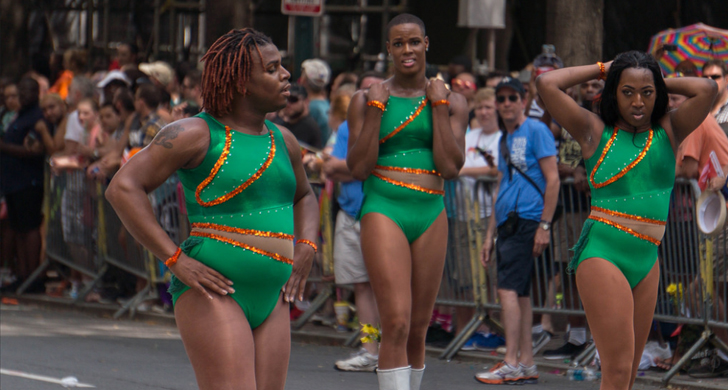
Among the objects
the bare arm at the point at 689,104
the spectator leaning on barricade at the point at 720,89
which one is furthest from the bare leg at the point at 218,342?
the spectator leaning on barricade at the point at 720,89

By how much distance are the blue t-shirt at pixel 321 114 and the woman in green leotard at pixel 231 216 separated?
6.99 m

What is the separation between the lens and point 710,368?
24.8 feet

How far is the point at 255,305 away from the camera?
Answer: 13.5ft

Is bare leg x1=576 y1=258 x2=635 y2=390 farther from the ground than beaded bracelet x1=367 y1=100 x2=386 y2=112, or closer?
closer

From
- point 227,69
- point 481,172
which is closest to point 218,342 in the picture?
point 227,69

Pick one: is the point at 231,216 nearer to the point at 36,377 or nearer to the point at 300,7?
the point at 36,377

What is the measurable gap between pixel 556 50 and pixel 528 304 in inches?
134

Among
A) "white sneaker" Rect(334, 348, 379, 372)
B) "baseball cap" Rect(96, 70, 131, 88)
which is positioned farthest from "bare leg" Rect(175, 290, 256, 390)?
"baseball cap" Rect(96, 70, 131, 88)

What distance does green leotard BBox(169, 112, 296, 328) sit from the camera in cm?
408

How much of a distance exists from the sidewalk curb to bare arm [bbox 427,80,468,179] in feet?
8.28

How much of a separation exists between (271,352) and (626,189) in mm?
1991

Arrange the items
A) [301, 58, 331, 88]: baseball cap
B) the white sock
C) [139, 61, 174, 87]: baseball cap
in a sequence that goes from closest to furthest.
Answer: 1. the white sock
2. [301, 58, 331, 88]: baseball cap
3. [139, 61, 174, 87]: baseball cap

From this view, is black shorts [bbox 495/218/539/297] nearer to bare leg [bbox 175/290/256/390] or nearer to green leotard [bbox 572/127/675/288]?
green leotard [bbox 572/127/675/288]

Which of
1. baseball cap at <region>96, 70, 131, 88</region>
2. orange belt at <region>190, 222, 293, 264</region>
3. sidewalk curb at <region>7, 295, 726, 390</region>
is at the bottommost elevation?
sidewalk curb at <region>7, 295, 726, 390</region>
